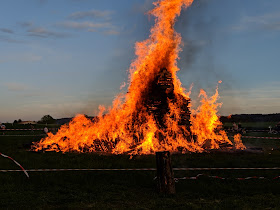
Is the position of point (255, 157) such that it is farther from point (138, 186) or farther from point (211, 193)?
point (138, 186)

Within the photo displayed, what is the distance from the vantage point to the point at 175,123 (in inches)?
813

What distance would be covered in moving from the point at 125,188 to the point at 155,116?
408 inches

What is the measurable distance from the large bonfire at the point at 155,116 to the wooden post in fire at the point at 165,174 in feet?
28.8

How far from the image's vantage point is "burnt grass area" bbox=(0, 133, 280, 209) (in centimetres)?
873

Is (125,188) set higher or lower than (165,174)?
lower

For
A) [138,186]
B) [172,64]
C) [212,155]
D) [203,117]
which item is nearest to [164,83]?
[172,64]

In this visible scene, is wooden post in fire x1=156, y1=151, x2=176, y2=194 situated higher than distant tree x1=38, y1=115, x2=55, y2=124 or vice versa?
distant tree x1=38, y1=115, x2=55, y2=124

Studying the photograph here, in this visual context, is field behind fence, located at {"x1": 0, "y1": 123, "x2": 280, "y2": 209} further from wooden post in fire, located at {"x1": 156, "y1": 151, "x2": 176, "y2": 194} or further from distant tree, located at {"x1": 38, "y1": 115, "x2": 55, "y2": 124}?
distant tree, located at {"x1": 38, "y1": 115, "x2": 55, "y2": 124}

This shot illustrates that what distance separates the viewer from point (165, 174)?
974 cm

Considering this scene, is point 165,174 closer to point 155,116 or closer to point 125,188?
point 125,188

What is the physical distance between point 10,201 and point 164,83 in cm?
1363

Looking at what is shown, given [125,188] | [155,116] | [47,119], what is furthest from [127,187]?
[47,119]

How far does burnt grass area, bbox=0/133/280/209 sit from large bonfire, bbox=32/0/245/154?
348 centimetres

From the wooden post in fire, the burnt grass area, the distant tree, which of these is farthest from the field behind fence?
the distant tree
